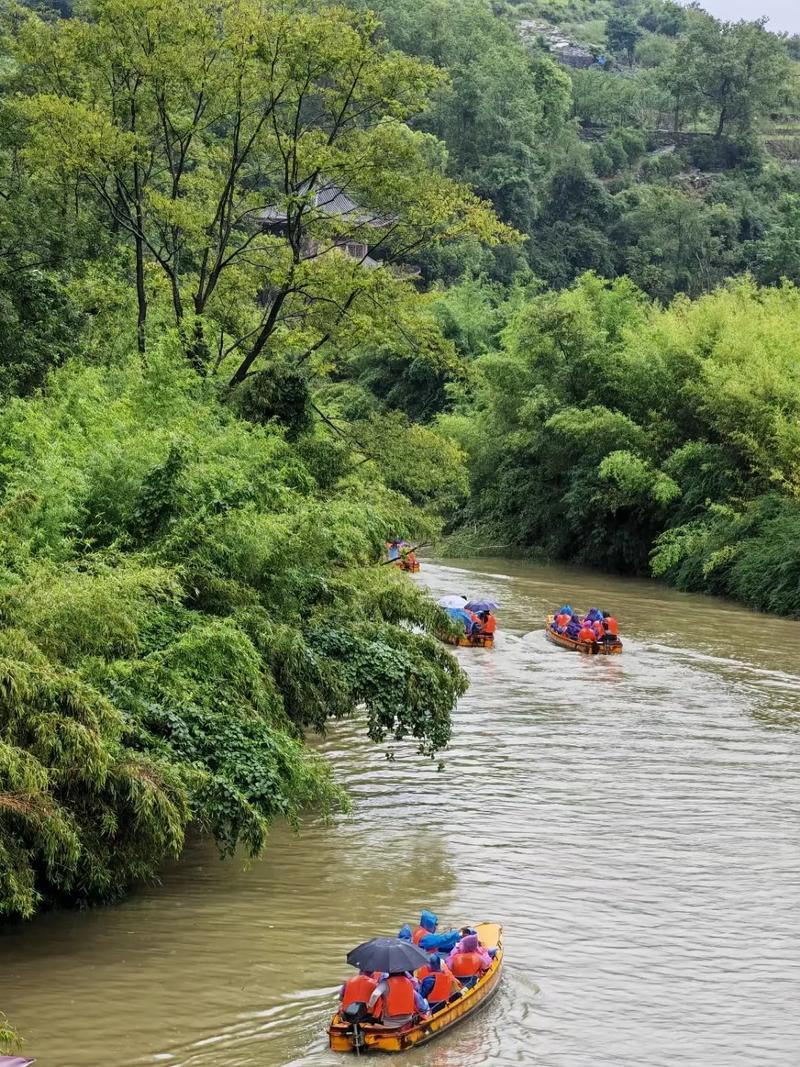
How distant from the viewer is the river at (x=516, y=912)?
1246 cm

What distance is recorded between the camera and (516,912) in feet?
51.1

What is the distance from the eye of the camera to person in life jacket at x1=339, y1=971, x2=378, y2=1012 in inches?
485

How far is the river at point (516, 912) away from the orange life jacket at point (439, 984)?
1.21ft

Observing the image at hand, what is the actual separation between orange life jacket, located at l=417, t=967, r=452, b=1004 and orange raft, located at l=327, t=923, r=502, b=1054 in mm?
118

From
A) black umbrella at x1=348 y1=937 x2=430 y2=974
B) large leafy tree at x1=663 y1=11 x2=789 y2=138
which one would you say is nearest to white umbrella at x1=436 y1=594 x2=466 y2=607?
black umbrella at x1=348 y1=937 x2=430 y2=974

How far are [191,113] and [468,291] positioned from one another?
40.3 m

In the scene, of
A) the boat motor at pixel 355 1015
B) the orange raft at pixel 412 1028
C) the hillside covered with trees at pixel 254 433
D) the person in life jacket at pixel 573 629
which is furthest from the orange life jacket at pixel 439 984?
the person in life jacket at pixel 573 629

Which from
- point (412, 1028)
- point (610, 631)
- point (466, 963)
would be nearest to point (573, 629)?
point (610, 631)

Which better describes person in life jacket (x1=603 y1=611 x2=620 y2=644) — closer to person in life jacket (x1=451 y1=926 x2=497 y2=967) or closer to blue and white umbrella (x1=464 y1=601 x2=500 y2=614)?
blue and white umbrella (x1=464 y1=601 x2=500 y2=614)

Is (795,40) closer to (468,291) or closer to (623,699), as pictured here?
(468,291)

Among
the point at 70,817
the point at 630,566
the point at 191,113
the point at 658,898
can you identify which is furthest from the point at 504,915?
the point at 630,566

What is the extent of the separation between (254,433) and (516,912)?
32.7 ft

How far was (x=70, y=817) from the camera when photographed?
12586 mm

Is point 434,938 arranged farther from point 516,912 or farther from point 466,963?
point 516,912
